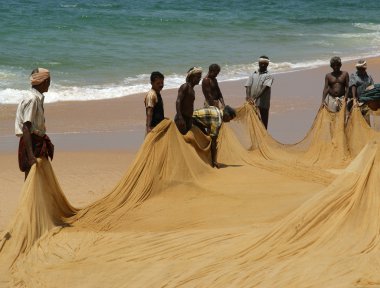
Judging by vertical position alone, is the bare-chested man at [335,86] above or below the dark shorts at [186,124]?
above

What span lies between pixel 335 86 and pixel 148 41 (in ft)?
53.7

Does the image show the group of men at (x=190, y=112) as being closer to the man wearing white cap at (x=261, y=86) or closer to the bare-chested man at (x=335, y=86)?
the man wearing white cap at (x=261, y=86)

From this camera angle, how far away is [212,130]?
9523 mm

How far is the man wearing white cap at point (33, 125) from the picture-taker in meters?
7.00

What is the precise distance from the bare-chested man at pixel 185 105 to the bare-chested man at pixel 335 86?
2.23 meters

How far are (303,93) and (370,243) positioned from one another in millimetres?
11519

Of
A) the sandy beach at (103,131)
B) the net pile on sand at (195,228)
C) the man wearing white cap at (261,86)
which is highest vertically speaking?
the man wearing white cap at (261,86)

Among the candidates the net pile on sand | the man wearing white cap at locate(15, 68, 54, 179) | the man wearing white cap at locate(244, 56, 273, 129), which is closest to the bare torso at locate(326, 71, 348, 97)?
the man wearing white cap at locate(244, 56, 273, 129)

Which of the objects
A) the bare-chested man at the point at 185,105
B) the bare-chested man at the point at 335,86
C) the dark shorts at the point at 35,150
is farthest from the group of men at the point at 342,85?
the dark shorts at the point at 35,150

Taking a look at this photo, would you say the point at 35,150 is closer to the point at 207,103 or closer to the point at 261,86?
the point at 207,103

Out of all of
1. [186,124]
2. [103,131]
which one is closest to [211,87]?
[186,124]

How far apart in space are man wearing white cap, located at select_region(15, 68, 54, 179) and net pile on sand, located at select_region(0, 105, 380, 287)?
0.44 ft

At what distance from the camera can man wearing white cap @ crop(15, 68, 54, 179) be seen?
700cm

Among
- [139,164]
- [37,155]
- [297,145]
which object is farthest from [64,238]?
[297,145]
